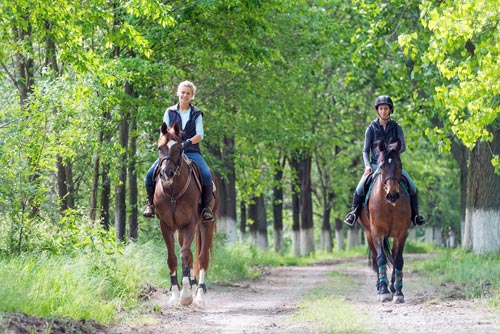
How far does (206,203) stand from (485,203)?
37.0ft

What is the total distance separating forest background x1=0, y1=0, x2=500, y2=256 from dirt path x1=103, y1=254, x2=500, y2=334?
2360 mm

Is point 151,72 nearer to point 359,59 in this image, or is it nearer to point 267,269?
point 359,59

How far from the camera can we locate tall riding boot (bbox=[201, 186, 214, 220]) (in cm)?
1370

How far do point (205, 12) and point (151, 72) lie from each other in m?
1.76

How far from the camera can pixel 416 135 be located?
22.1 m

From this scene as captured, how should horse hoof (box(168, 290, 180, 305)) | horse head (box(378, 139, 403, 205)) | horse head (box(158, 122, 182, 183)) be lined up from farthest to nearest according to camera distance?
horse head (box(378, 139, 403, 205)) → horse hoof (box(168, 290, 180, 305)) → horse head (box(158, 122, 182, 183))

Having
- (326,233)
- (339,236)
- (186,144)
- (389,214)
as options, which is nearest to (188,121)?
(186,144)

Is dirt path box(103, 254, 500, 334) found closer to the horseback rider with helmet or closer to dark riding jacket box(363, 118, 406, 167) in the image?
the horseback rider with helmet

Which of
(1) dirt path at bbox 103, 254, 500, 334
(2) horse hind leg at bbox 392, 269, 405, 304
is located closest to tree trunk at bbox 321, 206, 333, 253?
(1) dirt path at bbox 103, 254, 500, 334

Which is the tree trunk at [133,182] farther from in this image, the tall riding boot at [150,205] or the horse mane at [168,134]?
the horse mane at [168,134]

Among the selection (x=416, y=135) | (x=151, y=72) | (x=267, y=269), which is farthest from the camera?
(x=267, y=269)

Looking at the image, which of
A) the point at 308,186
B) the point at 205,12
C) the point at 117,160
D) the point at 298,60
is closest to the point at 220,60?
the point at 205,12

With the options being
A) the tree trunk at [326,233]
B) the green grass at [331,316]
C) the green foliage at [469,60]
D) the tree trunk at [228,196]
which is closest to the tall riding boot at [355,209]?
the green grass at [331,316]

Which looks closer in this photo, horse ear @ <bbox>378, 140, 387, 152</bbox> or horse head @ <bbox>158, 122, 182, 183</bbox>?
horse head @ <bbox>158, 122, 182, 183</bbox>
